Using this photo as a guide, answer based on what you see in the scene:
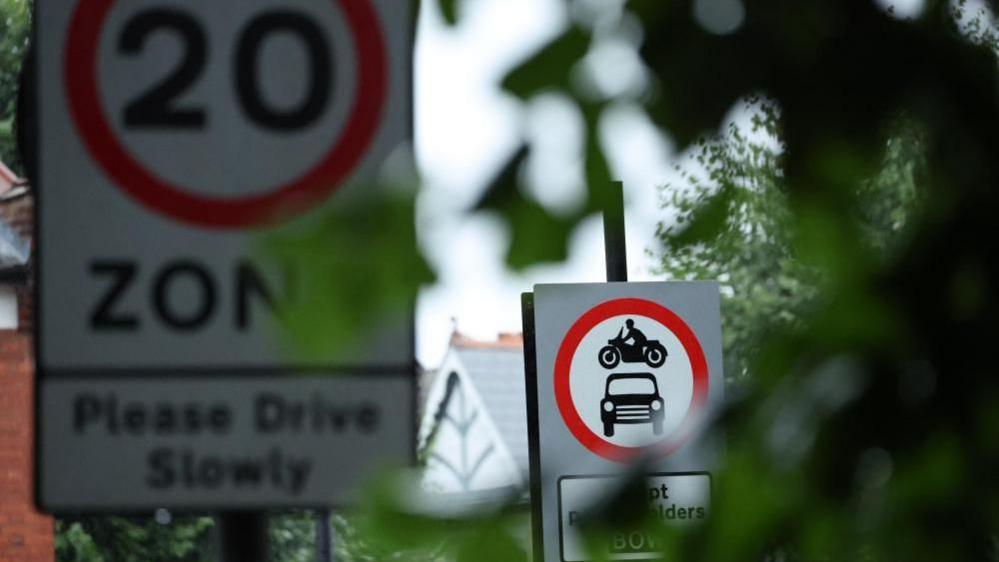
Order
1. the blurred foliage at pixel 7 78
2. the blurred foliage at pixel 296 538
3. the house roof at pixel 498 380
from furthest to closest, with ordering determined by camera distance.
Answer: the house roof at pixel 498 380, the blurred foliage at pixel 7 78, the blurred foliage at pixel 296 538

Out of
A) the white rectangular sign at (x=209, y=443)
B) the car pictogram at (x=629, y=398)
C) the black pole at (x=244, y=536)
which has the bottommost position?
the black pole at (x=244, y=536)

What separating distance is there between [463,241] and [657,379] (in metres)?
5.31

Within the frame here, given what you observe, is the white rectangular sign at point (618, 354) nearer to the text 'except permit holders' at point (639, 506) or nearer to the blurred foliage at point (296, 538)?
the text 'except permit holders' at point (639, 506)

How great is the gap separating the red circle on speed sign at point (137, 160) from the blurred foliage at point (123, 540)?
23.2 m

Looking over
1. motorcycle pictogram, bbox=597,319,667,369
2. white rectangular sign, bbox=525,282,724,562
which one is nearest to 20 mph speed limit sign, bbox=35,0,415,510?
white rectangular sign, bbox=525,282,724,562

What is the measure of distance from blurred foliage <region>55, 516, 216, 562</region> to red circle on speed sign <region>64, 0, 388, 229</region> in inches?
915

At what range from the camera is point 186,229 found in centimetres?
257

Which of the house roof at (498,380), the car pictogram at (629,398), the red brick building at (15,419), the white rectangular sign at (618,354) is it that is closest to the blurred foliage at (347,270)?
the white rectangular sign at (618,354)

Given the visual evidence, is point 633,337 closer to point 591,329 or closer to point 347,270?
point 591,329

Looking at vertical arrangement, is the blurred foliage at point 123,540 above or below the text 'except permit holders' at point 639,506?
below

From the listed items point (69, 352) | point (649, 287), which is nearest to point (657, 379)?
point (649, 287)

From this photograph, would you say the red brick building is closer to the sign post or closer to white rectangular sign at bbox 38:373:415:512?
the sign post

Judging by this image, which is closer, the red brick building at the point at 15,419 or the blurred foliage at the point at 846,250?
the blurred foliage at the point at 846,250

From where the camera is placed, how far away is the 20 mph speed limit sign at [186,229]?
2525 mm
